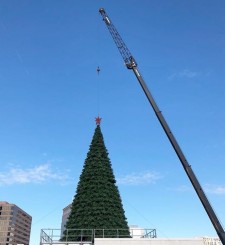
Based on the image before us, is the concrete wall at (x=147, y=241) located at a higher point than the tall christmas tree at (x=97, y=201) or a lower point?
lower

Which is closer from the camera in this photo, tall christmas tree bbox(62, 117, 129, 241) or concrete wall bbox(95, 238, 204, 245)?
concrete wall bbox(95, 238, 204, 245)

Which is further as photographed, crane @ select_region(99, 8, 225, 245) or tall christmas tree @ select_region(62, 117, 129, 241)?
tall christmas tree @ select_region(62, 117, 129, 241)

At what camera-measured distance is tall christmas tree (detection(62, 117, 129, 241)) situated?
4329 centimetres

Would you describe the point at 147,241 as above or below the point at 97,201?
below

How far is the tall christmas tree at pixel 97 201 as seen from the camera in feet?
142

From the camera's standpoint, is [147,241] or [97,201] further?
[97,201]

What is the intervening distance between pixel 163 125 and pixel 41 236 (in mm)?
18722

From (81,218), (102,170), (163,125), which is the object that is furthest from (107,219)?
(163,125)

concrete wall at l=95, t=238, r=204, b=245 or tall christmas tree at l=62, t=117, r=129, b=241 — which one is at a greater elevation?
tall christmas tree at l=62, t=117, r=129, b=241

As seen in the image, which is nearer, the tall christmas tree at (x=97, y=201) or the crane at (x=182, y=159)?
the crane at (x=182, y=159)

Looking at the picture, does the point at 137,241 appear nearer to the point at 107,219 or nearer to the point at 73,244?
the point at 73,244

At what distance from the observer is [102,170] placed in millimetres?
49031

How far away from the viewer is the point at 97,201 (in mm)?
45438

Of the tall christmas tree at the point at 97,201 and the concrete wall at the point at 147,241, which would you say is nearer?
the concrete wall at the point at 147,241
